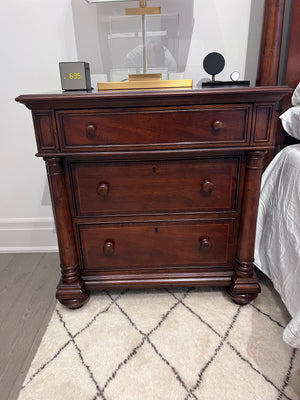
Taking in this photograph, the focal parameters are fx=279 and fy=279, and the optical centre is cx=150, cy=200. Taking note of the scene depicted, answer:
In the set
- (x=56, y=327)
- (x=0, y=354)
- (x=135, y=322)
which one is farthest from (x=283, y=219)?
(x=0, y=354)

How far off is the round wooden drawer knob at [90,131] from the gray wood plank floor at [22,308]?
770mm

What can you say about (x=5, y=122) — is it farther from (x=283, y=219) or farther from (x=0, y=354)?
(x=283, y=219)

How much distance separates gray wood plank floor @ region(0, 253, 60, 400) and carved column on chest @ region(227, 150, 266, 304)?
31.5 inches

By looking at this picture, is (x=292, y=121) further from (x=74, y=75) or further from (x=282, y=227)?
(x=74, y=75)

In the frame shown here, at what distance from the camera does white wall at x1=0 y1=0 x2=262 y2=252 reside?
4.27 feet

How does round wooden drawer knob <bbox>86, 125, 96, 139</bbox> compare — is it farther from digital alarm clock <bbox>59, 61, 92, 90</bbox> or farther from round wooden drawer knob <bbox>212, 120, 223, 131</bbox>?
round wooden drawer knob <bbox>212, 120, 223, 131</bbox>

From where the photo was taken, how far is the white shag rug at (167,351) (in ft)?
2.82

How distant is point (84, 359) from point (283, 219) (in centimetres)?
88

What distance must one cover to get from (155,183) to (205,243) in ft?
1.02

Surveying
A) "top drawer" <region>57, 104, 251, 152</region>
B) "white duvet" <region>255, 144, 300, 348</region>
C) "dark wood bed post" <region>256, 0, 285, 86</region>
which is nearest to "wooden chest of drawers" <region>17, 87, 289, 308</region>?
"top drawer" <region>57, 104, 251, 152</region>

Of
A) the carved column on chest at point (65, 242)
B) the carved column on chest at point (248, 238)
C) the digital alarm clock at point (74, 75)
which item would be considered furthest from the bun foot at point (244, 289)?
the digital alarm clock at point (74, 75)

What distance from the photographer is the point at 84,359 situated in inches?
37.9

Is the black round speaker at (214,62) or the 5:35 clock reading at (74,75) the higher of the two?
the black round speaker at (214,62)

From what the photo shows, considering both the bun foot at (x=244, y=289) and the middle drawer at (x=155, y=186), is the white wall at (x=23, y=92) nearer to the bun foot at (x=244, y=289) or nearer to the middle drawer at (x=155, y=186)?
the middle drawer at (x=155, y=186)
